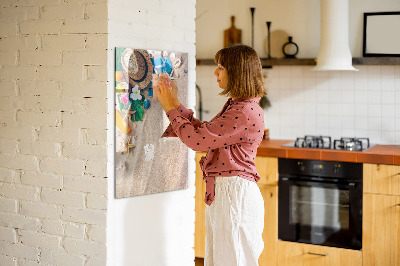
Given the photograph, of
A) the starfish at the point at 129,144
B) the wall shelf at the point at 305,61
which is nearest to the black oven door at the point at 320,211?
the wall shelf at the point at 305,61

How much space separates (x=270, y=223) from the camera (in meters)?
4.16

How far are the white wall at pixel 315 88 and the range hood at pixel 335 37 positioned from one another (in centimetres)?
21

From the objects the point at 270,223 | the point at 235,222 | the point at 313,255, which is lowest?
the point at 313,255

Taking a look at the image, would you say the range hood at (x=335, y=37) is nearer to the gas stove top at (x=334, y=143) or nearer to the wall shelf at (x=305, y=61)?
the wall shelf at (x=305, y=61)

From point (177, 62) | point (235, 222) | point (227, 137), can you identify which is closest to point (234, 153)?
point (227, 137)

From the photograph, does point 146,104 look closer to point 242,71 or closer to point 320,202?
point 242,71

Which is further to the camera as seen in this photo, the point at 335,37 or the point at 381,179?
the point at 335,37

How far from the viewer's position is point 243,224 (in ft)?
8.79

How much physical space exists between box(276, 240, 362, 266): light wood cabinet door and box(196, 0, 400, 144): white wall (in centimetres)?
97

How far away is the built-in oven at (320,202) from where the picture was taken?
153 inches

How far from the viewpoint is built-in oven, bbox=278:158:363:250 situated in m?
3.88

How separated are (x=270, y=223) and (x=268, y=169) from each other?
396 mm

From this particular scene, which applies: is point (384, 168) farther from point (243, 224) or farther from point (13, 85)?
point (13, 85)

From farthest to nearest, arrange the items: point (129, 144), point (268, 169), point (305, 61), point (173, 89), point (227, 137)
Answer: point (305, 61), point (268, 169), point (173, 89), point (129, 144), point (227, 137)
